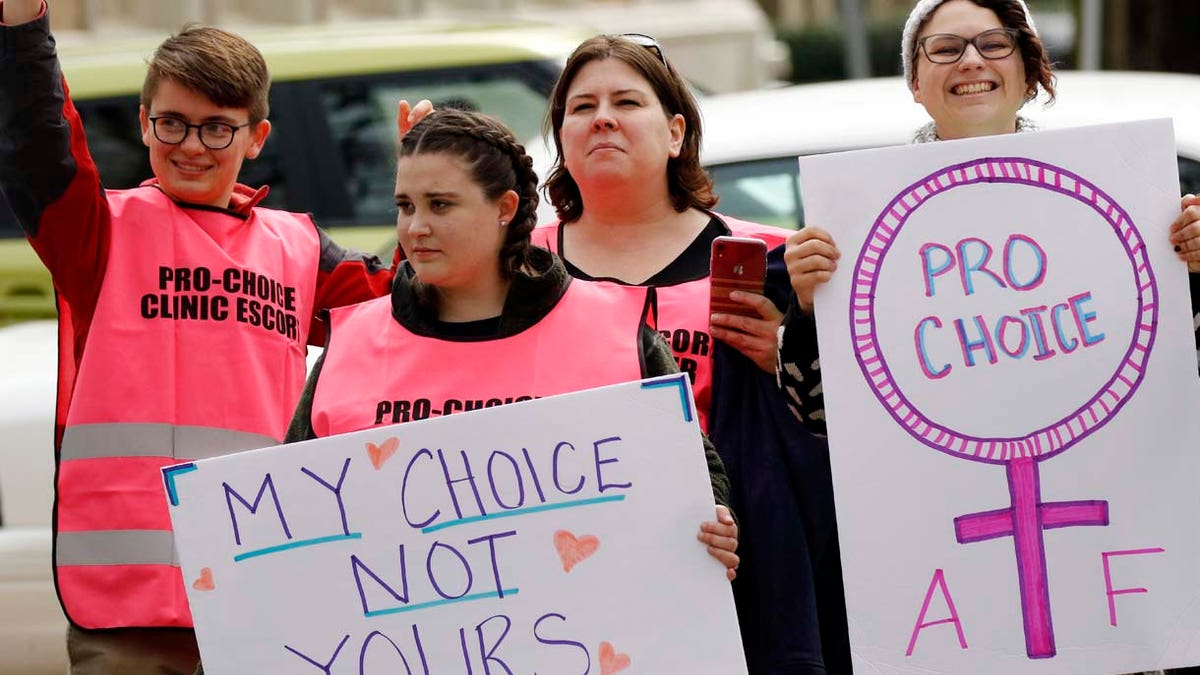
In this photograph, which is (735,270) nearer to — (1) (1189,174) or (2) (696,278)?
(2) (696,278)

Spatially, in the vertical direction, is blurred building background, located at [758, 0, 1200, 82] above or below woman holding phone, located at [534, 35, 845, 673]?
above

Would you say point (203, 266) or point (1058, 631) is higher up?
point (203, 266)

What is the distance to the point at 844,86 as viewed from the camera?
628cm

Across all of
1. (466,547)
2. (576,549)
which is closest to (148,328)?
(466,547)

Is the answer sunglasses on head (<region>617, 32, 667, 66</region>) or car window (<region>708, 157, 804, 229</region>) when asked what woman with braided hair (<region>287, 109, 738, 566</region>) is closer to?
sunglasses on head (<region>617, 32, 667, 66</region>)

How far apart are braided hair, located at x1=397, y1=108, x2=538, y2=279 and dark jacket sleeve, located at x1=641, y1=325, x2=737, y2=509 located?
265 millimetres

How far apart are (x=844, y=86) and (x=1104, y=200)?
2.89m

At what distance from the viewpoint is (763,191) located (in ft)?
18.4

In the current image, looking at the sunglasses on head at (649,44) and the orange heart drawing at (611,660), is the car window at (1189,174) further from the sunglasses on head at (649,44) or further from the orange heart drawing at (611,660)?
the orange heart drawing at (611,660)

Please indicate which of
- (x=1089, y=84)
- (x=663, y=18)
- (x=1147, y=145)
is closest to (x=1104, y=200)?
(x=1147, y=145)

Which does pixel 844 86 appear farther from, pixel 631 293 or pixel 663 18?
pixel 663 18

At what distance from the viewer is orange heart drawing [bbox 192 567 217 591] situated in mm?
3314

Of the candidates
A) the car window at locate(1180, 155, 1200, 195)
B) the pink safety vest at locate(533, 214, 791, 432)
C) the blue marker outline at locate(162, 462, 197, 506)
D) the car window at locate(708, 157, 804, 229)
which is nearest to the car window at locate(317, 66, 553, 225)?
the car window at locate(708, 157, 804, 229)

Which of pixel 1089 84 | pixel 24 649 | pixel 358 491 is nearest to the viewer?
pixel 358 491
